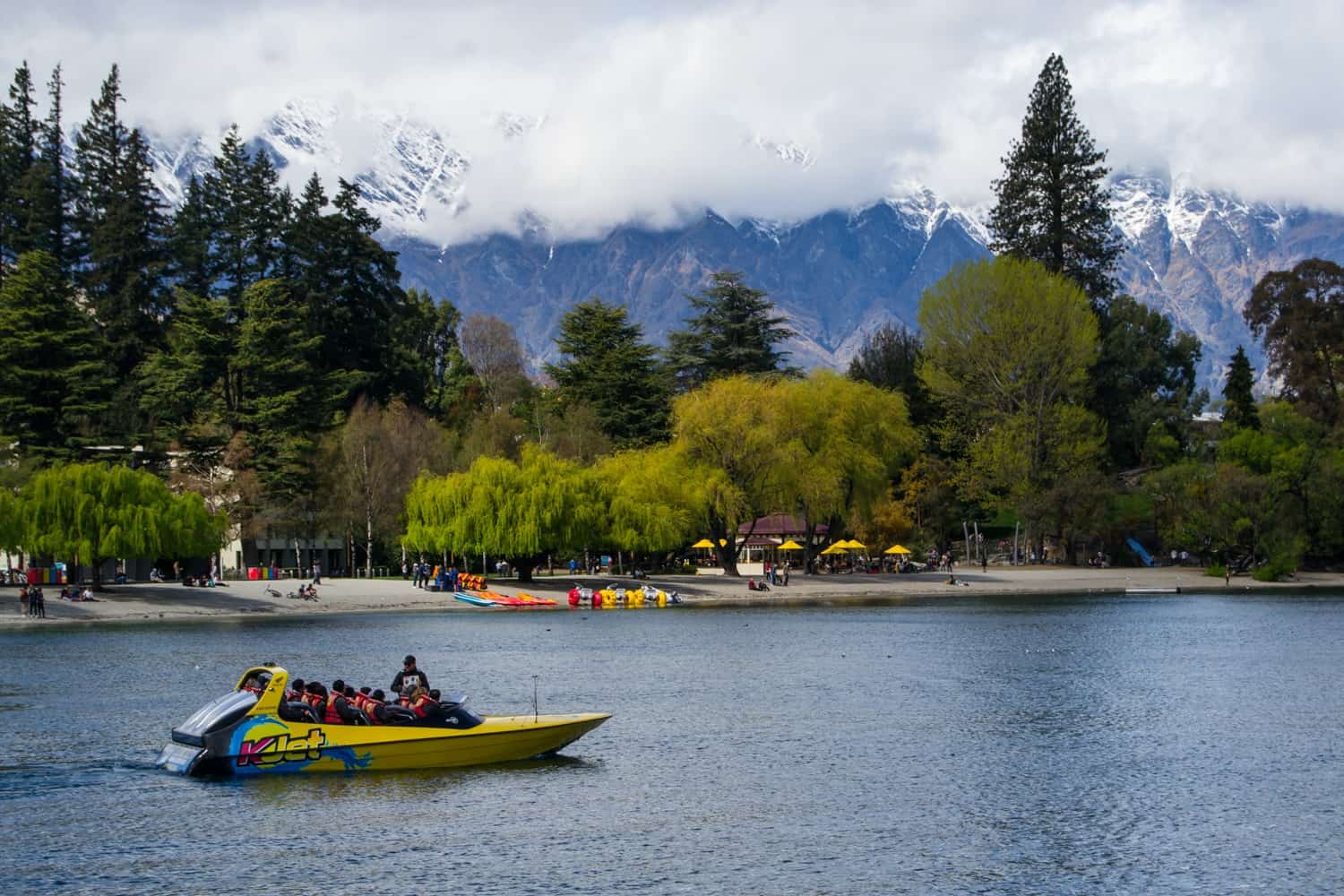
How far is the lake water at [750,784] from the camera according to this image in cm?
2289

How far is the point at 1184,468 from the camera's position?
9350 cm

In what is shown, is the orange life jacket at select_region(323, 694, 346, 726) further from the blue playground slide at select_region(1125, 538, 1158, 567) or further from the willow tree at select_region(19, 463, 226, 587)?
the blue playground slide at select_region(1125, 538, 1158, 567)

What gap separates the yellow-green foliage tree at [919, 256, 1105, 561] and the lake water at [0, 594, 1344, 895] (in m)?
42.1

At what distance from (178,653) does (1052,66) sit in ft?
273

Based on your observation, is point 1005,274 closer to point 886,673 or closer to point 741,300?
point 741,300

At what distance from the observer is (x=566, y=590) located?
3381 inches

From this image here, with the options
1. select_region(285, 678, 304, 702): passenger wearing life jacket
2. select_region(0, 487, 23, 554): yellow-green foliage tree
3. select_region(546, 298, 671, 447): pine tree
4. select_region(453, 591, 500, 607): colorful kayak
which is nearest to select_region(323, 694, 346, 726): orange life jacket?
select_region(285, 678, 304, 702): passenger wearing life jacket

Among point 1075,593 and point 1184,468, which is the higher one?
point 1184,468

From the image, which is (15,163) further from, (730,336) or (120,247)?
(730,336)

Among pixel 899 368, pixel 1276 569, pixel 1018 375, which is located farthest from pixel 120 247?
pixel 1276 569

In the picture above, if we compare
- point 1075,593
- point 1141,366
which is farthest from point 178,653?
point 1141,366

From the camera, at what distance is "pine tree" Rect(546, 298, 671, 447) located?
102312 mm

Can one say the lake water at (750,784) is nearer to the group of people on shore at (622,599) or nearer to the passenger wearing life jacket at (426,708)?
the passenger wearing life jacket at (426,708)

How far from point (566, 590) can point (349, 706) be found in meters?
56.2
